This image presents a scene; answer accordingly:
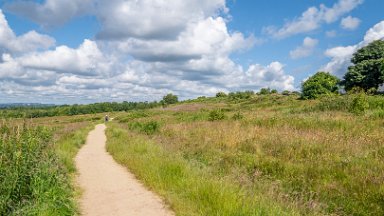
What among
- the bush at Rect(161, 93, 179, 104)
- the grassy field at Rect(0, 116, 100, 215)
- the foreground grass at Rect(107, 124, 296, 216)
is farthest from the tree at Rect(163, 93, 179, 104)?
the grassy field at Rect(0, 116, 100, 215)

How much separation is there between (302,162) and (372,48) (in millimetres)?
50494

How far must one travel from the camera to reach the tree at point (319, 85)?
53594 millimetres

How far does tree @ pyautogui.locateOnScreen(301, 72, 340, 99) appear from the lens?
5359 centimetres

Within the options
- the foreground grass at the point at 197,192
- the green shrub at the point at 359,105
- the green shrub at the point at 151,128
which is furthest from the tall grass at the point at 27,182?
the green shrub at the point at 359,105

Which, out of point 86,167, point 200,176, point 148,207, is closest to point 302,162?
point 200,176

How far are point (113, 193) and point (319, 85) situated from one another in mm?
49748

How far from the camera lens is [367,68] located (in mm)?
51594

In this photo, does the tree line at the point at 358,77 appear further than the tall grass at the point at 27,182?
Yes

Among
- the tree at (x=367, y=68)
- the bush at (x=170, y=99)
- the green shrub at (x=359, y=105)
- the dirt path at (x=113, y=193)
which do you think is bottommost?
the dirt path at (x=113, y=193)

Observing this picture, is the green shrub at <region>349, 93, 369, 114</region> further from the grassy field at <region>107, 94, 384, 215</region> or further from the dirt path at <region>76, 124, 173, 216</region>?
the dirt path at <region>76, 124, 173, 216</region>

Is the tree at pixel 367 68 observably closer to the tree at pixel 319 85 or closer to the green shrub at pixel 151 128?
the tree at pixel 319 85

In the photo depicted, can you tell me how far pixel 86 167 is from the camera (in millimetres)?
13711

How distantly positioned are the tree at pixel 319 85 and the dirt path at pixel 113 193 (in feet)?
145

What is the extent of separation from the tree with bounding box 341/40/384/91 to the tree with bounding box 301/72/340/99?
6.66 ft
